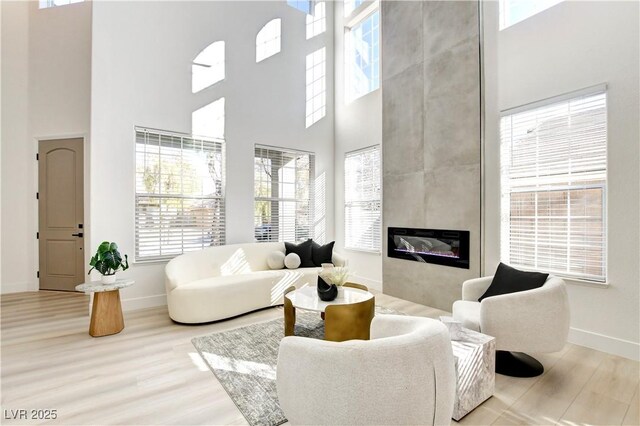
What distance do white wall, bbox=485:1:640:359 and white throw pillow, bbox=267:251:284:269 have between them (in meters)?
3.58

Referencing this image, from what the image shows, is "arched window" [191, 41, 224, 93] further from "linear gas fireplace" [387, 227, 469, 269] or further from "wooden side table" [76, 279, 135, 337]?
"linear gas fireplace" [387, 227, 469, 269]

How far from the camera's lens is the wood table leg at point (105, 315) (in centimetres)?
309

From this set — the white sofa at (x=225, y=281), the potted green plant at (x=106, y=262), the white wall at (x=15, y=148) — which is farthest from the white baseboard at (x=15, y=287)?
the white sofa at (x=225, y=281)

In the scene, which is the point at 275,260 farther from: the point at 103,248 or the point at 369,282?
the point at 103,248

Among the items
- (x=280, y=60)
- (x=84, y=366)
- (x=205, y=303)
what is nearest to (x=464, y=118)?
(x=280, y=60)

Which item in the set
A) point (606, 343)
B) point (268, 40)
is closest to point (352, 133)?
point (268, 40)

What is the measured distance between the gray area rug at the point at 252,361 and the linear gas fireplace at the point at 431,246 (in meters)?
1.74

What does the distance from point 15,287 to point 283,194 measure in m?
4.62

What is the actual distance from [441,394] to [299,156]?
16.1ft

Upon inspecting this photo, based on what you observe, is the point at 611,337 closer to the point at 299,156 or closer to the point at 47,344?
Result: the point at 299,156

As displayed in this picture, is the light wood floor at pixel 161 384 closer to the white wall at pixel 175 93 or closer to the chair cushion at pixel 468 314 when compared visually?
the chair cushion at pixel 468 314

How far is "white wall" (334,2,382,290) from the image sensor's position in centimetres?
515

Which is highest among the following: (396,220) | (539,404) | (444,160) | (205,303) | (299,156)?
(299,156)

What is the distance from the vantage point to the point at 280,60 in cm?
529
